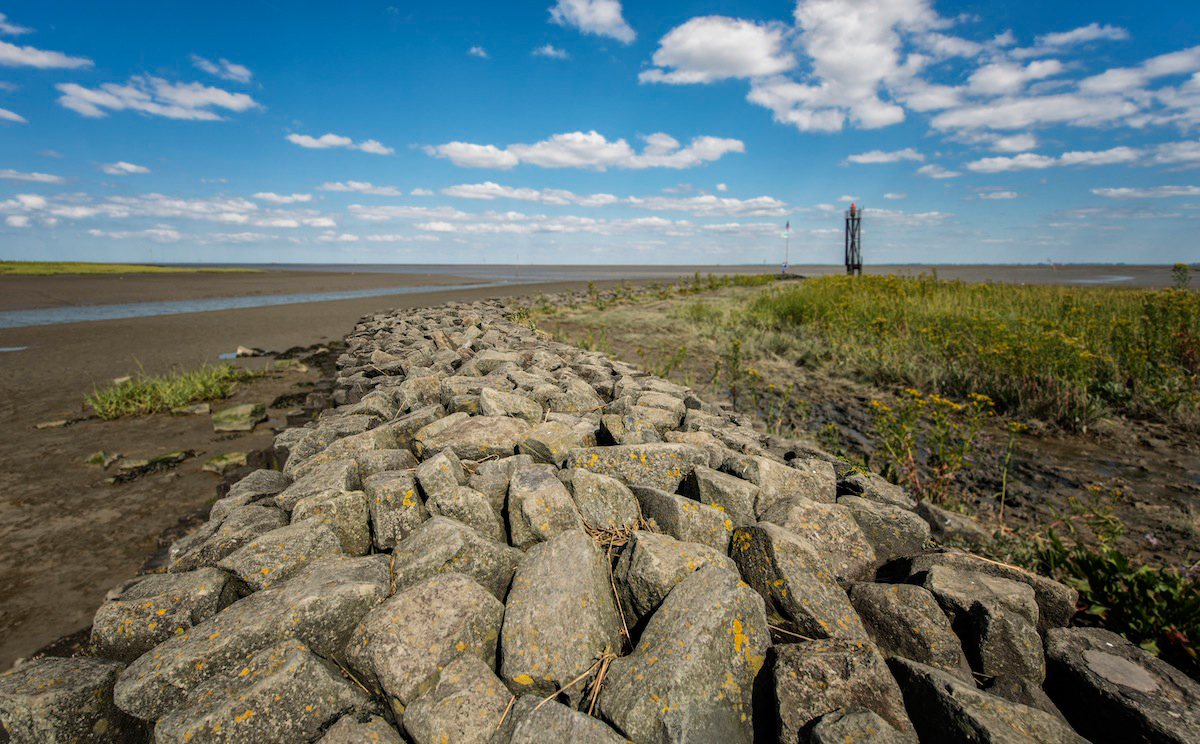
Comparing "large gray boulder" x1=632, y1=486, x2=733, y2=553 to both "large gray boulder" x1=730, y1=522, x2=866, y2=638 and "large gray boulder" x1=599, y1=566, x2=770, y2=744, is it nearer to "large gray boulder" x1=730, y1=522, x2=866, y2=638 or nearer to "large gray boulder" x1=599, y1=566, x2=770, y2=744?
"large gray boulder" x1=730, y1=522, x2=866, y2=638

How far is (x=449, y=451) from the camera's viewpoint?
124 inches

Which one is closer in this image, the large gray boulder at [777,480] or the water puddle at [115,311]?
the large gray boulder at [777,480]

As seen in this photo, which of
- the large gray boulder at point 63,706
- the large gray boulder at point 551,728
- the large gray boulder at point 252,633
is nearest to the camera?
the large gray boulder at point 551,728

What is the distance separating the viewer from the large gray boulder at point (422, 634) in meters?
1.94

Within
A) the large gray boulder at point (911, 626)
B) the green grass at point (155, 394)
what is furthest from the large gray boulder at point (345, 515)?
the green grass at point (155, 394)

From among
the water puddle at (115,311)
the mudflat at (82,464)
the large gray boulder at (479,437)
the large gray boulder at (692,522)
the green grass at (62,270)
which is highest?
the green grass at (62,270)

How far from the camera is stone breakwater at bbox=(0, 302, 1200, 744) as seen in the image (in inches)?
68.8

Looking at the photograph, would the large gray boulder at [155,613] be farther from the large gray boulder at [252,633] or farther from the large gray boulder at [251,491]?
the large gray boulder at [251,491]

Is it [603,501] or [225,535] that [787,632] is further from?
[225,535]

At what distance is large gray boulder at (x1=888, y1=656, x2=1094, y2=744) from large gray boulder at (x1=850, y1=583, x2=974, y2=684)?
0.29 m

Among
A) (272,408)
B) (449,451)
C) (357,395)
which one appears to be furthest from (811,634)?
(272,408)

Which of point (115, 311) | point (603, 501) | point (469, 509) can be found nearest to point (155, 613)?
point (469, 509)

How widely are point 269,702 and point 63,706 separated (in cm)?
74

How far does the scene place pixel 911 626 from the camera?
207cm
